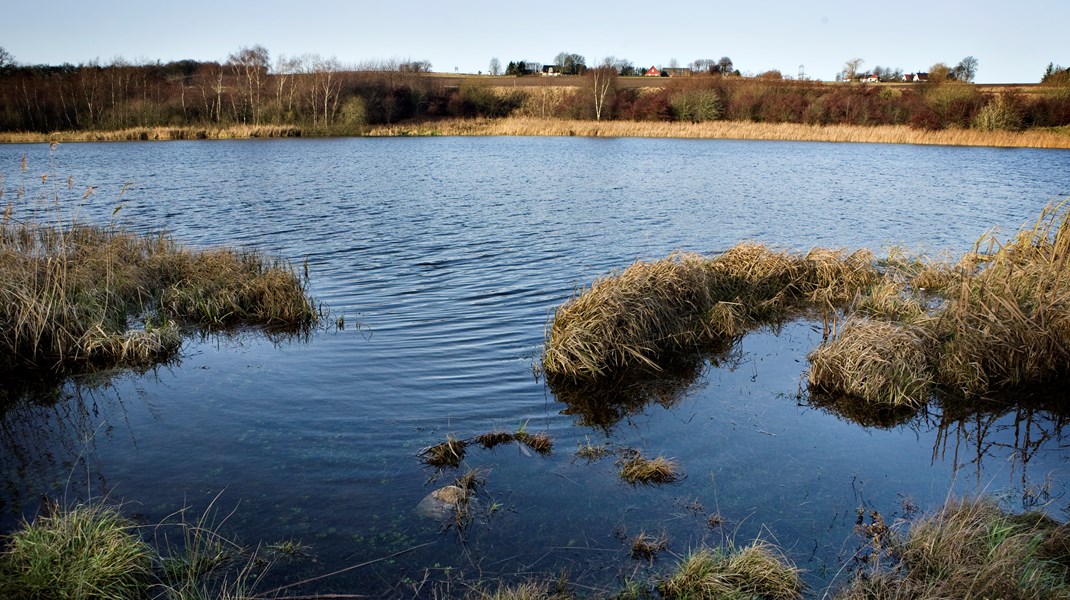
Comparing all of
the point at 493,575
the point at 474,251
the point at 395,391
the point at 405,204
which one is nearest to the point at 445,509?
the point at 493,575

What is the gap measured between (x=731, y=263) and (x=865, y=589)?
7563 mm

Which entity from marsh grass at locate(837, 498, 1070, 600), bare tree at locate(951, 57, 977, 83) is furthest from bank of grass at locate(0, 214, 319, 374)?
bare tree at locate(951, 57, 977, 83)

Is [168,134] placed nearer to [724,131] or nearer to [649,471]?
[724,131]

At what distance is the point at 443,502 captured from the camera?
5453 mm

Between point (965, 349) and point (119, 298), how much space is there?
36.3 feet

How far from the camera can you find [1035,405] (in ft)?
24.9

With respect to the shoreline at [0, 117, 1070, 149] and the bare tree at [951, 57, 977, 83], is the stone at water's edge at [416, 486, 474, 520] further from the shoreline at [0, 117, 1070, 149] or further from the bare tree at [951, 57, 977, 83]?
the bare tree at [951, 57, 977, 83]

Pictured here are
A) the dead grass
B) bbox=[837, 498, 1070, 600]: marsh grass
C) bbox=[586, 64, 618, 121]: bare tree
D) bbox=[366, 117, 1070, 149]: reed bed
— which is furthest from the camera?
bbox=[586, 64, 618, 121]: bare tree

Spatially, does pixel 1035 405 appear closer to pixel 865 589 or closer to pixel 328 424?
pixel 865 589

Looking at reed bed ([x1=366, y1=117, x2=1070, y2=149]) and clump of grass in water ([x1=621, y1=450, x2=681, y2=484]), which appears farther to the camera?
reed bed ([x1=366, y1=117, x2=1070, y2=149])

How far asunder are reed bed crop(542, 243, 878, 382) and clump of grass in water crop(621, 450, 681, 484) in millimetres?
2168

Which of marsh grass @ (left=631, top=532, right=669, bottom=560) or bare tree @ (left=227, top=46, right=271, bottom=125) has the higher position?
bare tree @ (left=227, top=46, right=271, bottom=125)

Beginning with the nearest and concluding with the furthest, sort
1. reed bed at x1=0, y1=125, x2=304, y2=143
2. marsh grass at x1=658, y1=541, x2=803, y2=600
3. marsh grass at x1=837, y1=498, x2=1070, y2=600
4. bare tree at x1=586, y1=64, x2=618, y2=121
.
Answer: marsh grass at x1=837, y1=498, x2=1070, y2=600 → marsh grass at x1=658, y1=541, x2=803, y2=600 → reed bed at x1=0, y1=125, x2=304, y2=143 → bare tree at x1=586, y1=64, x2=618, y2=121

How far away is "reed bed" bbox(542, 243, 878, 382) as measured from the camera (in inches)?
329
